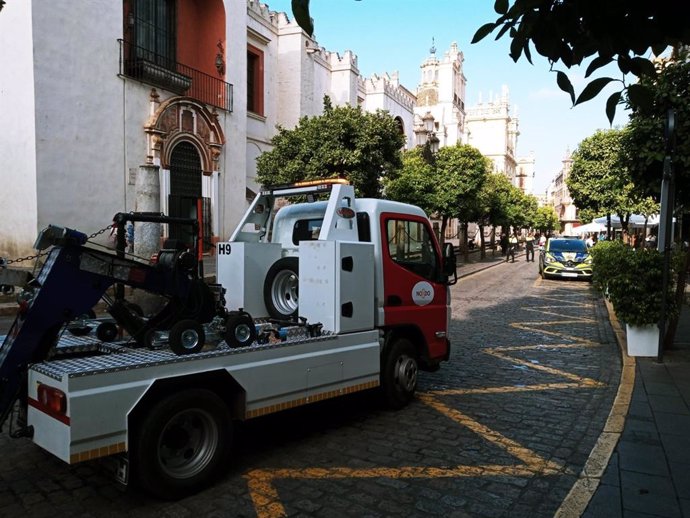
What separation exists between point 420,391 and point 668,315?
4326mm

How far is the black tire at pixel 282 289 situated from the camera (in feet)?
19.2

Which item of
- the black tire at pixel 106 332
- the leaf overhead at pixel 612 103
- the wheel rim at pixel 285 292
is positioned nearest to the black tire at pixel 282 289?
the wheel rim at pixel 285 292

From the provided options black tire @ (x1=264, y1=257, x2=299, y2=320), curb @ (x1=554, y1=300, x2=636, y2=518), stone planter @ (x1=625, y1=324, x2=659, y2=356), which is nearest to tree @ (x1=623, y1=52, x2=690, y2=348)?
stone planter @ (x1=625, y1=324, x2=659, y2=356)

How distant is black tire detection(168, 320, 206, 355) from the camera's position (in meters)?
3.94

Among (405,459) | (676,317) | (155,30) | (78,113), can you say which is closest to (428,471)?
(405,459)

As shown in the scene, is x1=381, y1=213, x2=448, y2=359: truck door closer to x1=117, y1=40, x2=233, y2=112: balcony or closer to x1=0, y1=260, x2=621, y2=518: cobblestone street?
x1=0, y1=260, x2=621, y2=518: cobblestone street

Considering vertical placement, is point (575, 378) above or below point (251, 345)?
below

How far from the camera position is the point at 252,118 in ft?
75.5

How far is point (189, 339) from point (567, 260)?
67.0ft

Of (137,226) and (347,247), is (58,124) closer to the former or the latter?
(137,226)

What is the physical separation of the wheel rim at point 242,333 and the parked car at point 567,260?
774 inches

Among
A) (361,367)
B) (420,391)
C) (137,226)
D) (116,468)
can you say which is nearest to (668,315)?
(420,391)

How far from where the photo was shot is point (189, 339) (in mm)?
4055

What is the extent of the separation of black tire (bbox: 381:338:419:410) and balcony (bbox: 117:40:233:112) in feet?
43.2
